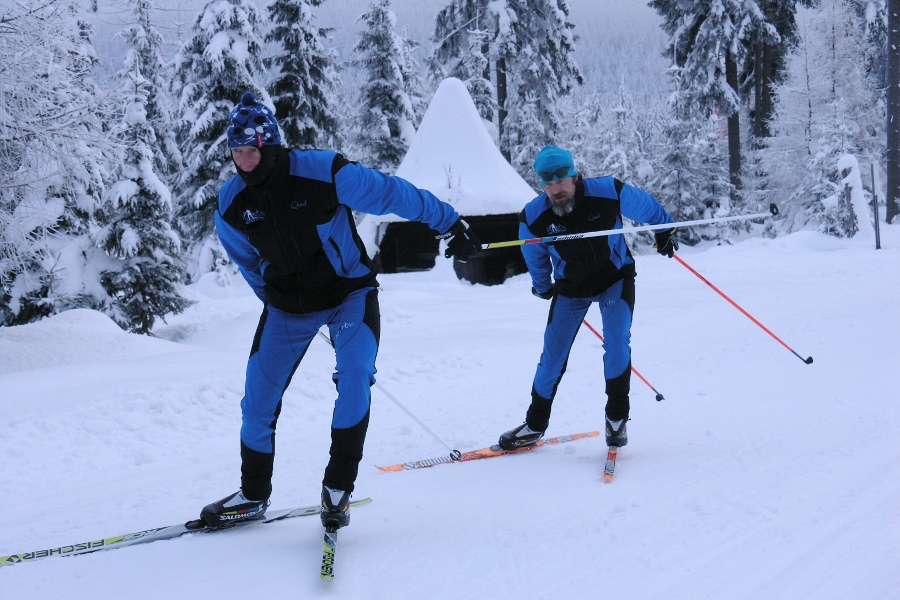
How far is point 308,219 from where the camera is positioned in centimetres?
319

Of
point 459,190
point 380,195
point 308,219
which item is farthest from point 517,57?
point 308,219

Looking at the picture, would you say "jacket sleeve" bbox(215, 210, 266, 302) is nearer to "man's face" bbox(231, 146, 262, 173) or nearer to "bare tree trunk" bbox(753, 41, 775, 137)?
"man's face" bbox(231, 146, 262, 173)

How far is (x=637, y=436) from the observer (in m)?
4.94

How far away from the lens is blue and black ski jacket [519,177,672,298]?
4.45 metres

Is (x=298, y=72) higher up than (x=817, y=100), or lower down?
higher up

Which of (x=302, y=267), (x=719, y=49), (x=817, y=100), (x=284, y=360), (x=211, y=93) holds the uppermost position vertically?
(x=719, y=49)

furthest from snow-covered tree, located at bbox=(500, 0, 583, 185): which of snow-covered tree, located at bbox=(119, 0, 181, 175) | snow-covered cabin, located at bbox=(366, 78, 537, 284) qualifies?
snow-covered tree, located at bbox=(119, 0, 181, 175)

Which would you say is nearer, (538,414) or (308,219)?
(308,219)

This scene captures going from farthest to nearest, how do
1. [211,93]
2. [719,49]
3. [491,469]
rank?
[719,49] → [211,93] → [491,469]

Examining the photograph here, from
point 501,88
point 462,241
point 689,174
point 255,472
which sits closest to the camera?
point 255,472

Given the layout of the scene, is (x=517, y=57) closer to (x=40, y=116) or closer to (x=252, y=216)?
(x=40, y=116)

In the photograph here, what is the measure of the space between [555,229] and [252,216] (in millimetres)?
2140

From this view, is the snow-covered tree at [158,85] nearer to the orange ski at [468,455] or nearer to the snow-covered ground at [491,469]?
the snow-covered ground at [491,469]

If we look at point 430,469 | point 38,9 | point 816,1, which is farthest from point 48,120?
point 816,1
